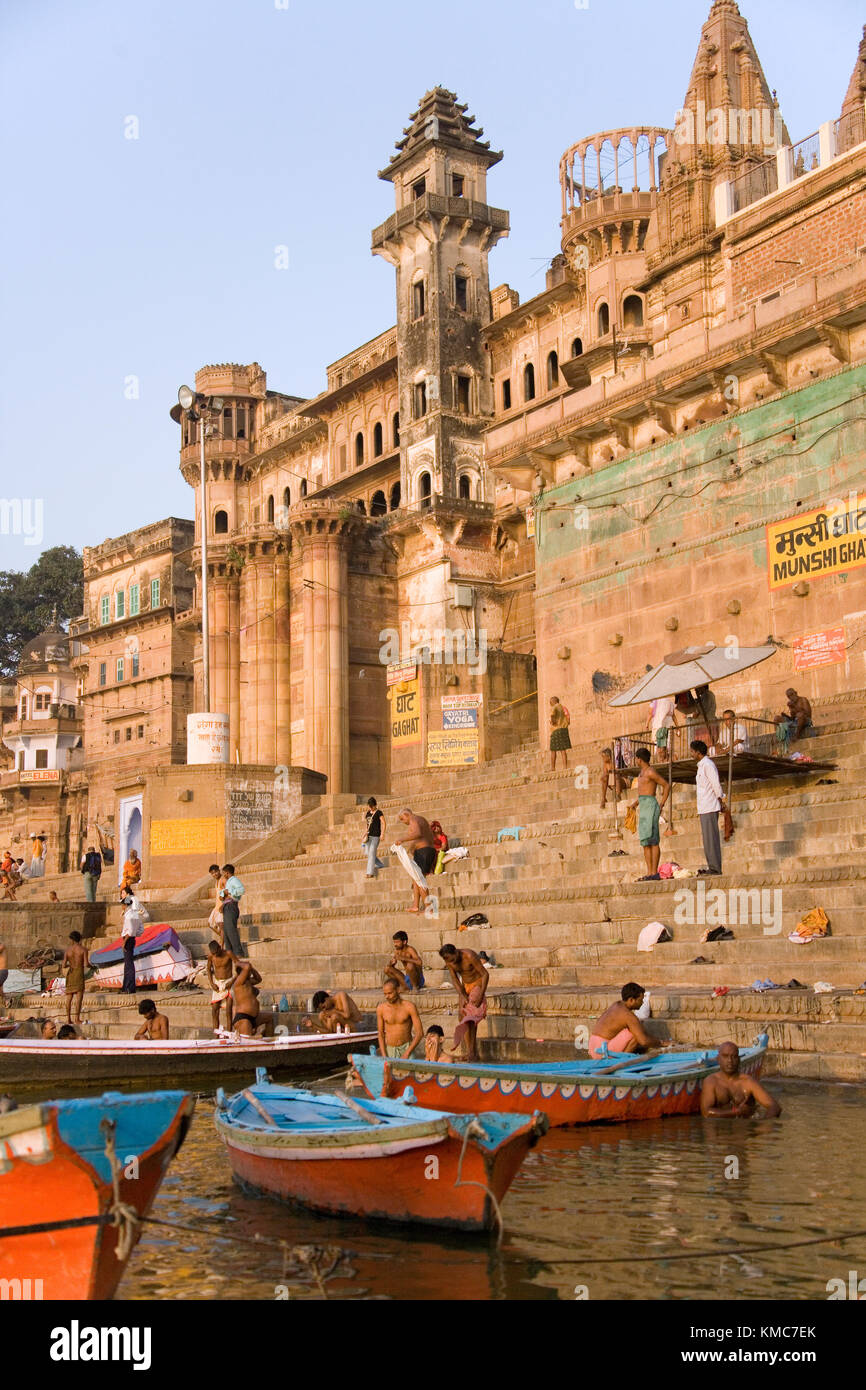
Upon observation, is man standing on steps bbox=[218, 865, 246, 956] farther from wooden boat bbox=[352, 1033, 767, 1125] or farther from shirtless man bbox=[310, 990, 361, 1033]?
wooden boat bbox=[352, 1033, 767, 1125]

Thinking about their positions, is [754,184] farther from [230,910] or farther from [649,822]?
[230,910]

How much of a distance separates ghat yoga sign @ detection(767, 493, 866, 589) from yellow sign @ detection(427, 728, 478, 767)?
10.8m

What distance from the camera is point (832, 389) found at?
21.4m

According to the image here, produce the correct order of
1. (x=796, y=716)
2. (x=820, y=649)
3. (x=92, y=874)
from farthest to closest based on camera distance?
1. (x=92, y=874)
2. (x=820, y=649)
3. (x=796, y=716)

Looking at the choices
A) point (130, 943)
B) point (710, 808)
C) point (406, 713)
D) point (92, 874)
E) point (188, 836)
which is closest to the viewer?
point (710, 808)

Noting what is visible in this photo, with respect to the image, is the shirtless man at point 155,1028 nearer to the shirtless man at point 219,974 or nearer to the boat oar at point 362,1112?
the shirtless man at point 219,974

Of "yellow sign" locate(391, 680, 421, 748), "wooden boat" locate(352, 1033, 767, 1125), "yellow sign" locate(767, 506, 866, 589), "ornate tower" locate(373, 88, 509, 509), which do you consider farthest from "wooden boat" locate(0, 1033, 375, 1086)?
"ornate tower" locate(373, 88, 509, 509)

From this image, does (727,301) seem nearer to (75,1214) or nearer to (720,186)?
(720,186)

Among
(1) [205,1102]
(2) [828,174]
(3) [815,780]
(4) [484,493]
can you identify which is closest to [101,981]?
(1) [205,1102]

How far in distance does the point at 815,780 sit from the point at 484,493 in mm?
22827

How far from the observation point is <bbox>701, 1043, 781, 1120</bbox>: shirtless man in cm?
934

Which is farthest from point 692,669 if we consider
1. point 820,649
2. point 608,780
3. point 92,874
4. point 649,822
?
point 92,874

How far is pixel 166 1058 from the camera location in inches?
503

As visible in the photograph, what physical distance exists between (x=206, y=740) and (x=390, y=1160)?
2141cm
